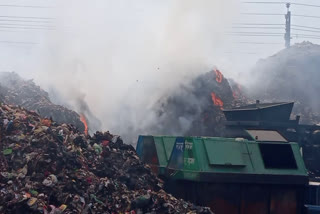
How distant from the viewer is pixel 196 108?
75.4 ft

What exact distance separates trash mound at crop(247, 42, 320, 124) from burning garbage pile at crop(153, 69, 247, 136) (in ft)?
27.7

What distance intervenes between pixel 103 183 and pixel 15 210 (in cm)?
168

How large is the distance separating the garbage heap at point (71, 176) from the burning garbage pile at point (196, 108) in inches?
461

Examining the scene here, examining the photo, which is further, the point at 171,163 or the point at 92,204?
the point at 171,163

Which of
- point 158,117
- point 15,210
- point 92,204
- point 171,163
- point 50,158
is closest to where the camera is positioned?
point 15,210

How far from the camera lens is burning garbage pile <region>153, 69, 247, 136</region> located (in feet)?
73.6

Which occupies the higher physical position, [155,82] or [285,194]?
[155,82]

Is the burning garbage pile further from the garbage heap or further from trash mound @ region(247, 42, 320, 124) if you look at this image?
the garbage heap

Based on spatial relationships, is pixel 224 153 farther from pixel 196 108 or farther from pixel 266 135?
pixel 196 108

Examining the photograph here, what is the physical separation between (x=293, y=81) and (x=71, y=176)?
27.5 m

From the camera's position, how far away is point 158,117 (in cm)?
2281

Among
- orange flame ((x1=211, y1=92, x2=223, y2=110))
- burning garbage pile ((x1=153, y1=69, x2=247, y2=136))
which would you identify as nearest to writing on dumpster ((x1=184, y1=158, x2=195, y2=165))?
burning garbage pile ((x1=153, y1=69, x2=247, y2=136))

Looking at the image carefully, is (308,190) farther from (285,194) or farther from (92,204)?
(92,204)

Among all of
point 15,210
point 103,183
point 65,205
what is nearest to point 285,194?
point 103,183
